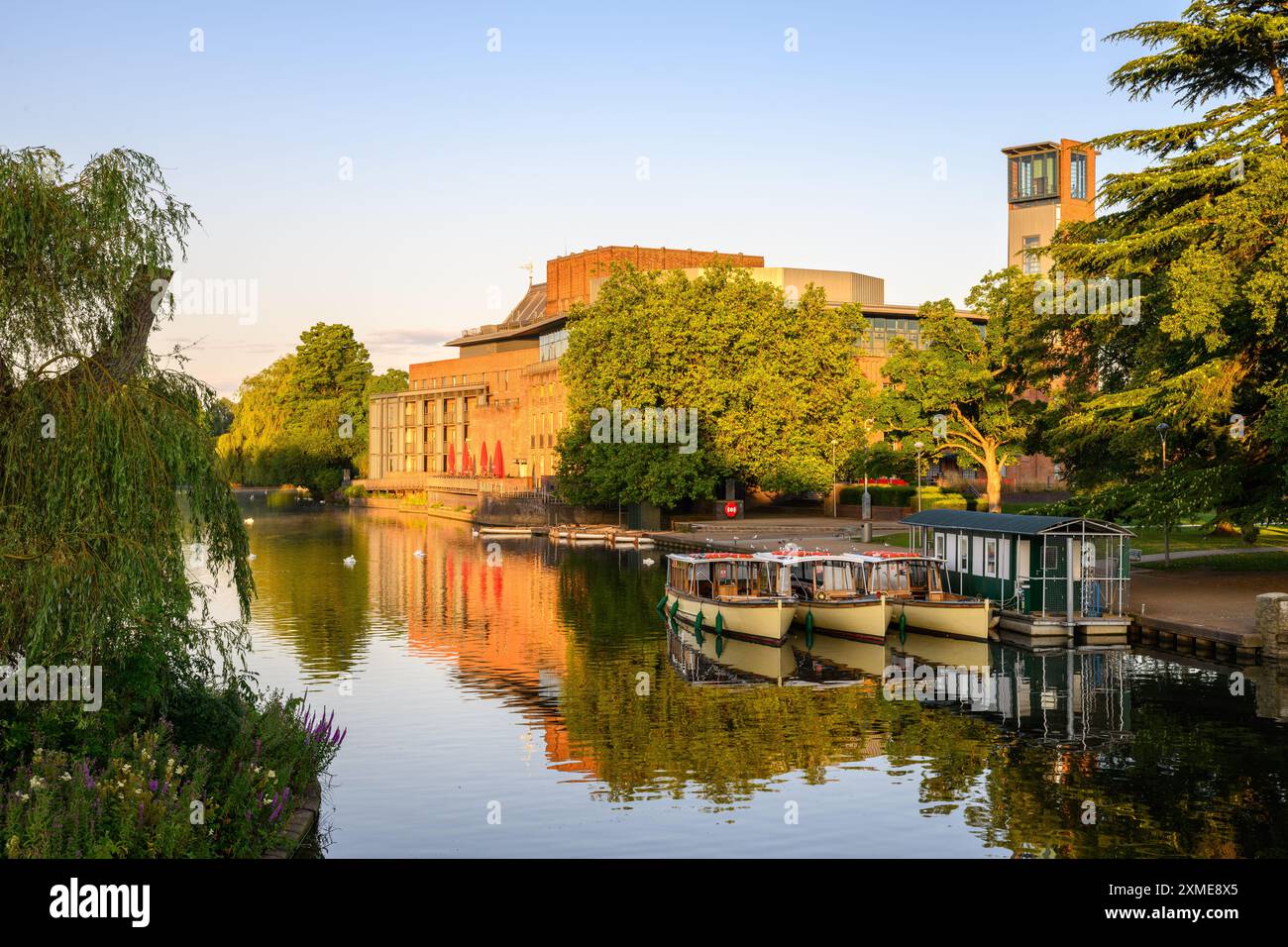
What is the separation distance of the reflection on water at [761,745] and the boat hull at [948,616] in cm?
66

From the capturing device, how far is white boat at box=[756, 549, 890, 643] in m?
43.2

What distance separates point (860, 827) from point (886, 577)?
26752 millimetres

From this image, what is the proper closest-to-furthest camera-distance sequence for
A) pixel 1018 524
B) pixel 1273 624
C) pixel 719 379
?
pixel 1273 624 → pixel 1018 524 → pixel 719 379

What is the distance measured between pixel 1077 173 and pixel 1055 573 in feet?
485

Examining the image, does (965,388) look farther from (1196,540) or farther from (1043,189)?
(1043,189)

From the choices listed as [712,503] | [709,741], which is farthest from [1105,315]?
[712,503]

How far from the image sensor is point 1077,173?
582ft

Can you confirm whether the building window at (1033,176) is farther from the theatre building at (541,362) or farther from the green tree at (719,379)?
the green tree at (719,379)

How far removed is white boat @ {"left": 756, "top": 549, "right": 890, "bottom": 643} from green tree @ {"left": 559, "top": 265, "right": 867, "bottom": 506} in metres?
40.0

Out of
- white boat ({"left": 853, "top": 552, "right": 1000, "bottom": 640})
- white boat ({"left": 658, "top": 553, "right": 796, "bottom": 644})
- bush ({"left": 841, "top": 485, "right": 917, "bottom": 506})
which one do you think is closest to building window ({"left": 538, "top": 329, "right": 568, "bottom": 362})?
bush ({"left": 841, "top": 485, "right": 917, "bottom": 506})

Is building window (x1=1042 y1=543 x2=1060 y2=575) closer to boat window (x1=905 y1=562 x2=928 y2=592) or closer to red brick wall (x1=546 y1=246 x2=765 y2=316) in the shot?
boat window (x1=905 y1=562 x2=928 y2=592)

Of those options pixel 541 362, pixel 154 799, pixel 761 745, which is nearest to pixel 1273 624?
pixel 761 745

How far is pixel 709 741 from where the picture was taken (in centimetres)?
2866
